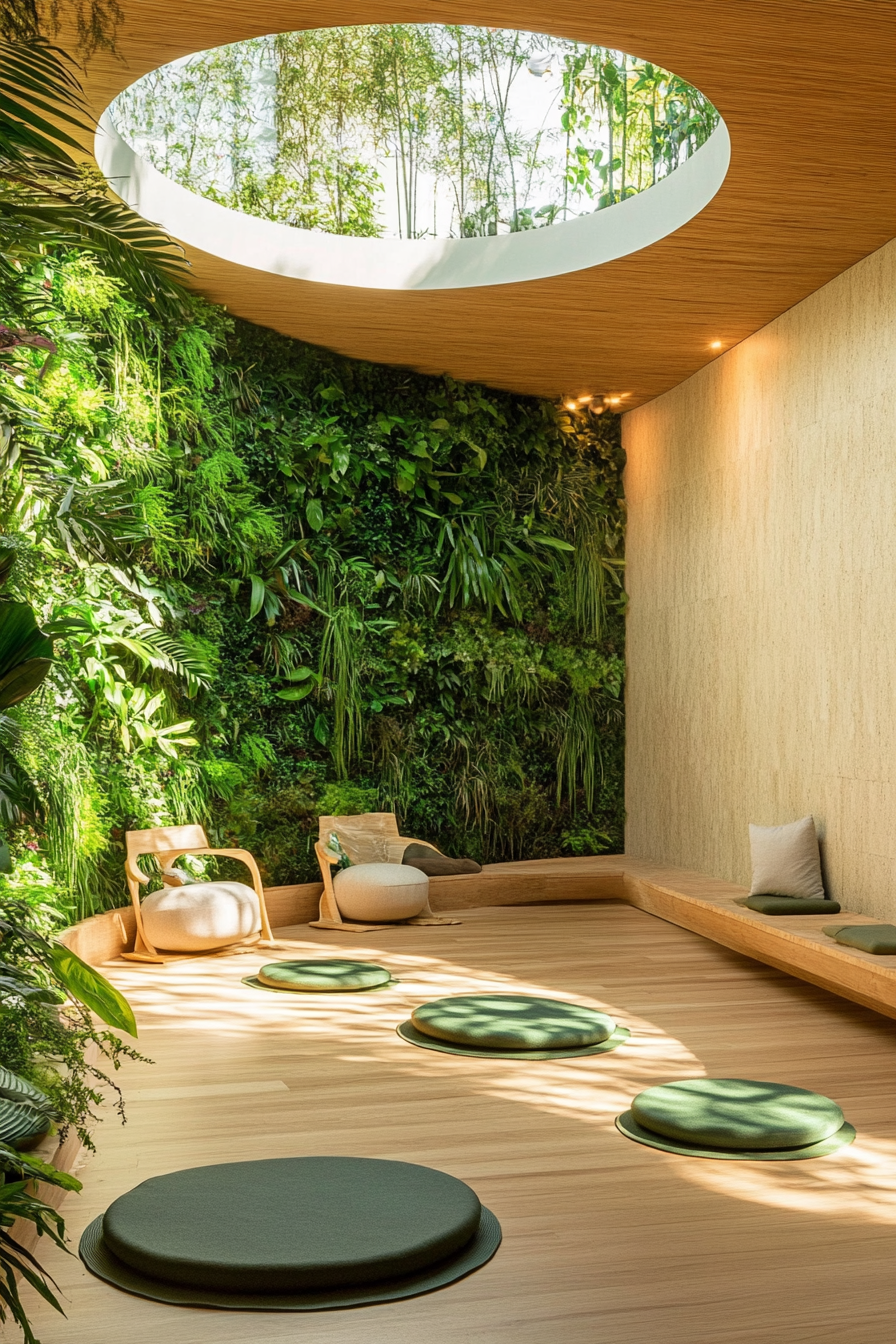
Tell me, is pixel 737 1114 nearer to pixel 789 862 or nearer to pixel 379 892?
pixel 789 862

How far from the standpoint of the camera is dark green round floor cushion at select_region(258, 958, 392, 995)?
568 centimetres

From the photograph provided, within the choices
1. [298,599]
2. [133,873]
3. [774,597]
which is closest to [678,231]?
[774,597]

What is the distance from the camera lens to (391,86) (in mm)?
6871

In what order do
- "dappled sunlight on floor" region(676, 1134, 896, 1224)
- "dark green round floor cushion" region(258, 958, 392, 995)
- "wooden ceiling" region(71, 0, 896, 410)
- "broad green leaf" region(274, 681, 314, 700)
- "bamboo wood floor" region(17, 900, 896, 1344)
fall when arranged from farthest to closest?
"broad green leaf" region(274, 681, 314, 700), "dark green round floor cushion" region(258, 958, 392, 995), "wooden ceiling" region(71, 0, 896, 410), "dappled sunlight on floor" region(676, 1134, 896, 1224), "bamboo wood floor" region(17, 900, 896, 1344)

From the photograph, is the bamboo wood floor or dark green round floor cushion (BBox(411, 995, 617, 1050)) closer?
the bamboo wood floor

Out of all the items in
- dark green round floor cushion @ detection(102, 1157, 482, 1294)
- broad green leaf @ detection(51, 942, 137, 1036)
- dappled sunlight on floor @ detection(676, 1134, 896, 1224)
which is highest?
broad green leaf @ detection(51, 942, 137, 1036)

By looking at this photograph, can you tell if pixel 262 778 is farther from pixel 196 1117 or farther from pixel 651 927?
pixel 196 1117

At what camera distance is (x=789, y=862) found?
21.0 feet

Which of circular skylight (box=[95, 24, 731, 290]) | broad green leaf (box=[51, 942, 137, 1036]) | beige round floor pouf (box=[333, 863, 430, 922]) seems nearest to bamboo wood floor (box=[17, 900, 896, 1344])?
broad green leaf (box=[51, 942, 137, 1036])

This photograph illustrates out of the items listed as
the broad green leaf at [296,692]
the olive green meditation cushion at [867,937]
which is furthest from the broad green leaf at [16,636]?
the broad green leaf at [296,692]

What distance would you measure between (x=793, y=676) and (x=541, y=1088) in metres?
3.49

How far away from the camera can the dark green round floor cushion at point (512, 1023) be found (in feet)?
15.3

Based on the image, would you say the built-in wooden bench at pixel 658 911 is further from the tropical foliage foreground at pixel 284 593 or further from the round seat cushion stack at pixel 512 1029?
the round seat cushion stack at pixel 512 1029

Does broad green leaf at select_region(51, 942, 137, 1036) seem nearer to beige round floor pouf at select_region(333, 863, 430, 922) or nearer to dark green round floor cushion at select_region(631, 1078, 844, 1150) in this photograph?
dark green round floor cushion at select_region(631, 1078, 844, 1150)
